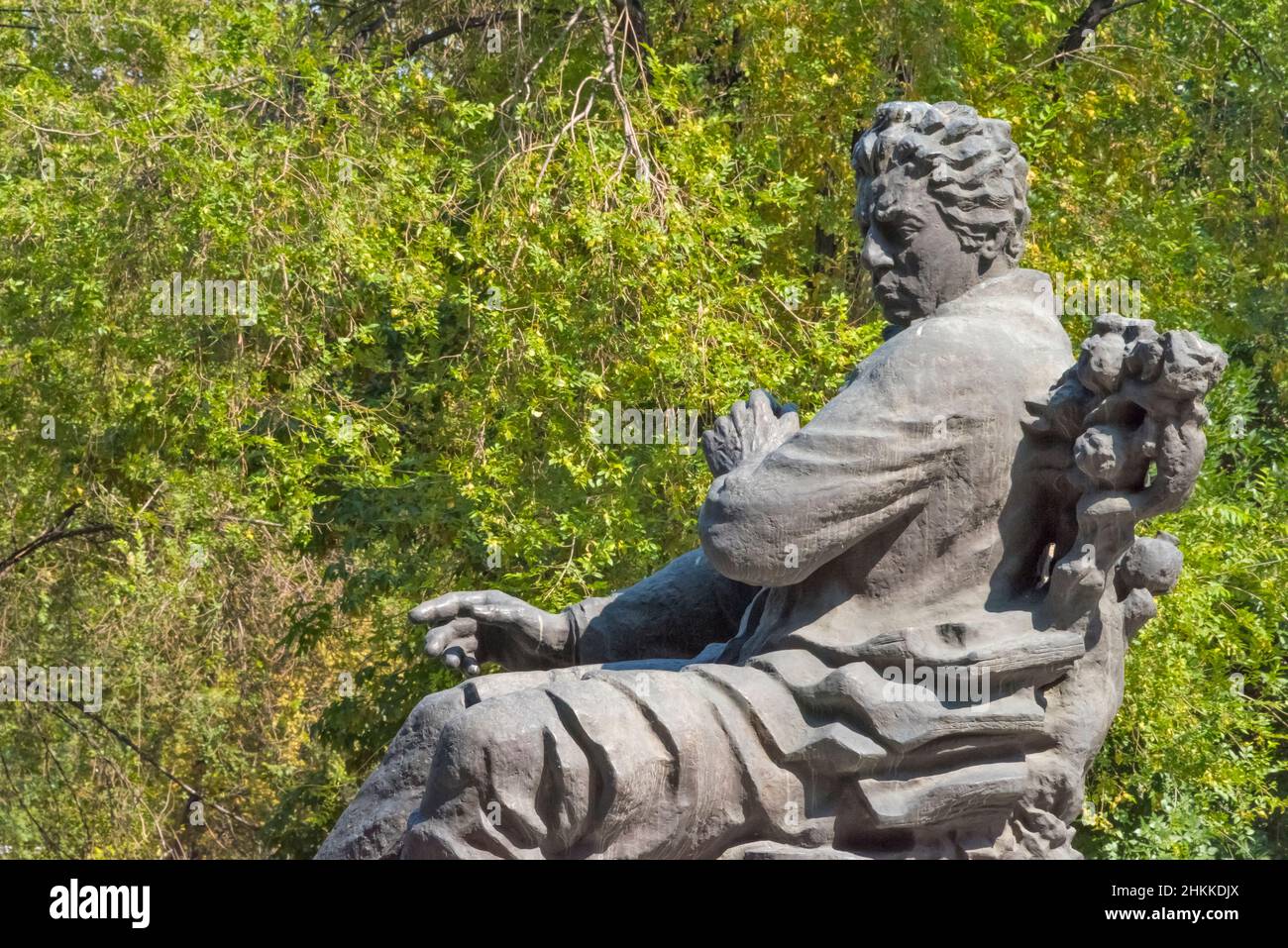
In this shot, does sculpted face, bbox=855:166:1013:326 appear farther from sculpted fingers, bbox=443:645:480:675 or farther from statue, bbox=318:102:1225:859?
sculpted fingers, bbox=443:645:480:675

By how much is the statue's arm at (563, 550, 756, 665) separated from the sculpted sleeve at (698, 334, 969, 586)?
0.70m

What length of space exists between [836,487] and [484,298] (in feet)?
21.8

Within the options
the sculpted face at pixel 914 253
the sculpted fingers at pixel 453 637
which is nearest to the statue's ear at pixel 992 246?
the sculpted face at pixel 914 253

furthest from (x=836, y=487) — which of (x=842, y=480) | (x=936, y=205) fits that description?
(x=936, y=205)

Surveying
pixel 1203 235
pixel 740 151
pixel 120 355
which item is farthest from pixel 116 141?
pixel 1203 235

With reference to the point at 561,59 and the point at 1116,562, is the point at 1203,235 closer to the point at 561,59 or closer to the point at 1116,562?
the point at 561,59

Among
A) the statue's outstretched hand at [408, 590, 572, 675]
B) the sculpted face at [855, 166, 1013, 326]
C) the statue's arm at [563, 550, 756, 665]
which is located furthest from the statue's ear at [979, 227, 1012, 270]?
the statue's outstretched hand at [408, 590, 572, 675]

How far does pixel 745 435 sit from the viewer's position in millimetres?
5035

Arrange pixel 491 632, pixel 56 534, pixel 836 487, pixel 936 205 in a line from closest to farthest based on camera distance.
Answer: pixel 836 487 < pixel 936 205 < pixel 491 632 < pixel 56 534

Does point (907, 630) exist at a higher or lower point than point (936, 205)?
lower

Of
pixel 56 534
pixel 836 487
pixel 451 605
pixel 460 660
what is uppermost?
pixel 836 487

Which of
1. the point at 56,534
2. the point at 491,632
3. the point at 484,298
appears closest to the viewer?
the point at 491,632

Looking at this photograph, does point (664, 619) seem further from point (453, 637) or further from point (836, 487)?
point (836, 487)

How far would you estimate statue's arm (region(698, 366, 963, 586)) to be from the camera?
4.60 metres
